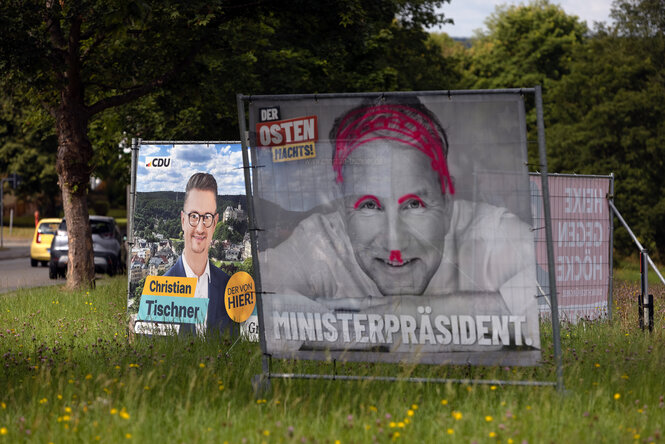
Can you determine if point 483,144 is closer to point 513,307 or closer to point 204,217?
point 513,307

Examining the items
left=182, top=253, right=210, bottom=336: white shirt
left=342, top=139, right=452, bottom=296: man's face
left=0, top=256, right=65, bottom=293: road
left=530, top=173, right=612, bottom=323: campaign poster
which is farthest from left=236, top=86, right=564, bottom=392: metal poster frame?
left=0, top=256, right=65, bottom=293: road

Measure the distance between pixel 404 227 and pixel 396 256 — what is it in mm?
208

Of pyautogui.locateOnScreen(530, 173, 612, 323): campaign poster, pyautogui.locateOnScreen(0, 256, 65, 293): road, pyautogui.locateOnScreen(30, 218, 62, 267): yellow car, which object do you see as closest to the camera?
pyautogui.locateOnScreen(530, 173, 612, 323): campaign poster

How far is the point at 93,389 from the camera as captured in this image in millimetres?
6723

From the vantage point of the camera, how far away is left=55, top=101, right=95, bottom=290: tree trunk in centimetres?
1733

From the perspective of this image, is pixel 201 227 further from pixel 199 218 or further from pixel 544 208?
pixel 544 208

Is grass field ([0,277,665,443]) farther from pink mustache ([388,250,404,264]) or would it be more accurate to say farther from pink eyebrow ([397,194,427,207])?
pink eyebrow ([397,194,427,207])

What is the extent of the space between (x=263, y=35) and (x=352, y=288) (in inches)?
668

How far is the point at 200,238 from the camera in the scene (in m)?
9.84

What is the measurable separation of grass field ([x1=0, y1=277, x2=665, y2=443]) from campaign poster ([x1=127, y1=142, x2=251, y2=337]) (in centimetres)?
68

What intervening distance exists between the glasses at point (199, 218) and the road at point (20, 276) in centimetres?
1000

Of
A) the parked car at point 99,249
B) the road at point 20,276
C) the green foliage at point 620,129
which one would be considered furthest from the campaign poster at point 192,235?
the green foliage at point 620,129

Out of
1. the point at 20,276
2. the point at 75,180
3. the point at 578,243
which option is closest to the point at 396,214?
the point at 578,243

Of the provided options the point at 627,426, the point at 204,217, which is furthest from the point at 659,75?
the point at 627,426
